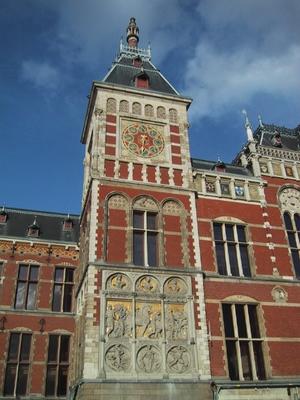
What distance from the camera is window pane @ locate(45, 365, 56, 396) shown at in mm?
20469

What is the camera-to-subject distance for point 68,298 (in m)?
23.2

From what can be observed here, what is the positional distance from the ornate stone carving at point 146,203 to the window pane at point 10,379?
10347 millimetres

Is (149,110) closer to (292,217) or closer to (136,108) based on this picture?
(136,108)

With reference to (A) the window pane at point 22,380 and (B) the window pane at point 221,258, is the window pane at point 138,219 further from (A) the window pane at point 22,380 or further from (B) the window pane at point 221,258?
(A) the window pane at point 22,380

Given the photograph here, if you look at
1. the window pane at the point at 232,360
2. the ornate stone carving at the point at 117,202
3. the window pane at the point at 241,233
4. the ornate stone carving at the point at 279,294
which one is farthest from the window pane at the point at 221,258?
the ornate stone carving at the point at 117,202

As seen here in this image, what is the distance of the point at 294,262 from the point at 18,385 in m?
15.2

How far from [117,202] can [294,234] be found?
9.64 m

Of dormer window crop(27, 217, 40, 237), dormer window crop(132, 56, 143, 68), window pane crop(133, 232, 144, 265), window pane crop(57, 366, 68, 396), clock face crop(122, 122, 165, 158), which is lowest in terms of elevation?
window pane crop(57, 366, 68, 396)

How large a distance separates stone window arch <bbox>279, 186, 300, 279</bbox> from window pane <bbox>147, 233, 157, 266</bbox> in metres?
7.33

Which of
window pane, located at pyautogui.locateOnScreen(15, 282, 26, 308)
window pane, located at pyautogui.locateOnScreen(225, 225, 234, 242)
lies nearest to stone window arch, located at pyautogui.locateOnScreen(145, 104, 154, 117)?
window pane, located at pyautogui.locateOnScreen(225, 225, 234, 242)

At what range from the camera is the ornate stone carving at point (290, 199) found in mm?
22391

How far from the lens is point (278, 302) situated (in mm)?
19141

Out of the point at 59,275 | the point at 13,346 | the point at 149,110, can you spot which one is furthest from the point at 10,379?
the point at 149,110

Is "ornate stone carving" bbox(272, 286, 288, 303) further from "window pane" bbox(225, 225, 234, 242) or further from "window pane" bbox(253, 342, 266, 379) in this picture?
"window pane" bbox(225, 225, 234, 242)
